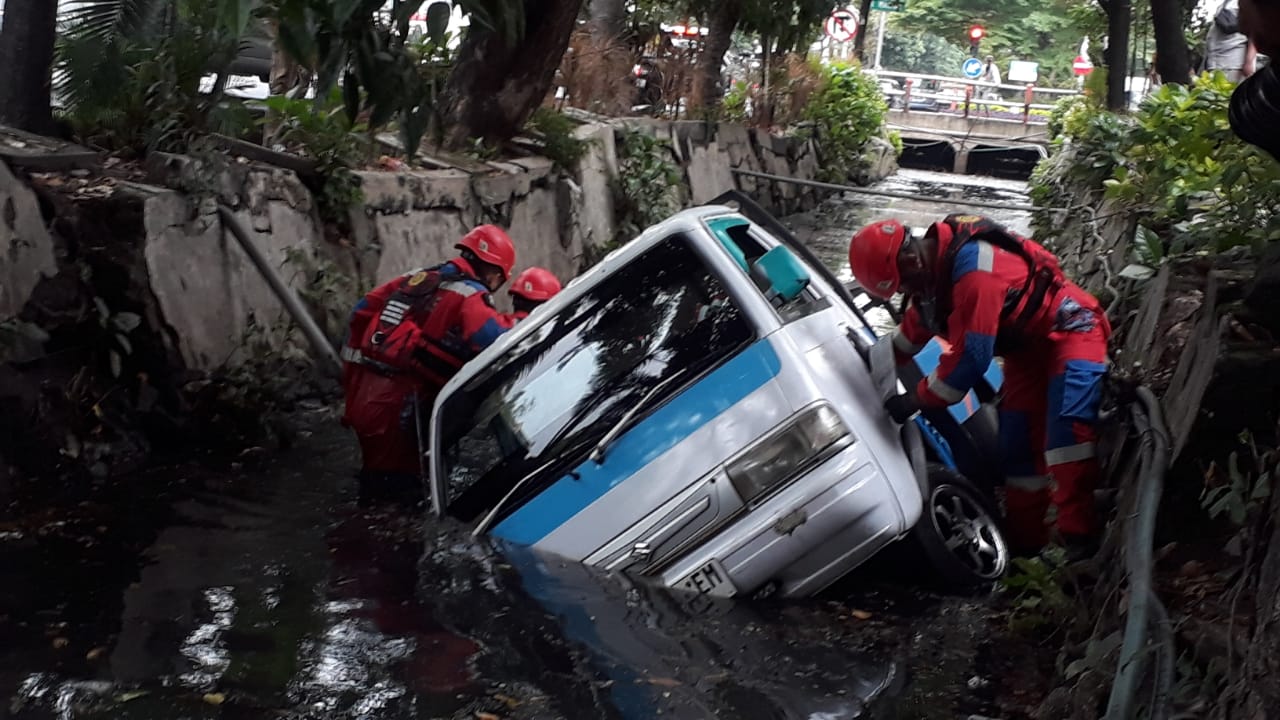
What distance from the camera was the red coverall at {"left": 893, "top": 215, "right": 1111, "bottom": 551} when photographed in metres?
5.38

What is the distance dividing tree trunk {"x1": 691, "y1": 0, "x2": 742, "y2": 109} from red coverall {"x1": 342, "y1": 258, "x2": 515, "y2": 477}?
11.9 metres

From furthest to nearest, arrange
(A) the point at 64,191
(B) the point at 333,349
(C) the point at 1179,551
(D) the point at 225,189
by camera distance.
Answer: (B) the point at 333,349 → (D) the point at 225,189 → (A) the point at 64,191 → (C) the point at 1179,551

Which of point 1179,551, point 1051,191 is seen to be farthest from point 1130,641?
point 1051,191

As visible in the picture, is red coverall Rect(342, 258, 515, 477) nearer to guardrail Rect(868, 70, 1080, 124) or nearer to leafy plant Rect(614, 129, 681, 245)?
leafy plant Rect(614, 129, 681, 245)

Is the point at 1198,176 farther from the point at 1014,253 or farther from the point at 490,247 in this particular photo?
the point at 490,247

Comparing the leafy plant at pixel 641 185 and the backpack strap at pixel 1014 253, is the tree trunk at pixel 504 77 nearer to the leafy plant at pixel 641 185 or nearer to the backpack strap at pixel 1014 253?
the leafy plant at pixel 641 185

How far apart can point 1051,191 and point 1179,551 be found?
13.5 m

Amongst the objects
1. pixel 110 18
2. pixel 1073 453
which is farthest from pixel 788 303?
pixel 110 18

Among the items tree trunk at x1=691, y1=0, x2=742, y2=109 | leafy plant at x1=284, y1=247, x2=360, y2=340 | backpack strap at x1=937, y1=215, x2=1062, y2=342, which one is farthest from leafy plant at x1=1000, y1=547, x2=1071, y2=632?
tree trunk at x1=691, y1=0, x2=742, y2=109

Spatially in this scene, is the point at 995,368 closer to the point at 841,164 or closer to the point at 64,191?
the point at 64,191

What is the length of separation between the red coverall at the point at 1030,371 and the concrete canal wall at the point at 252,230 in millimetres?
4168

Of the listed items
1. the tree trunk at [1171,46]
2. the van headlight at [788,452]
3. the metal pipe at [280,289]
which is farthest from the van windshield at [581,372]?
the tree trunk at [1171,46]

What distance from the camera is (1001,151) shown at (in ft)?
108

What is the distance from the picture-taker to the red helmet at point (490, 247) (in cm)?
695
